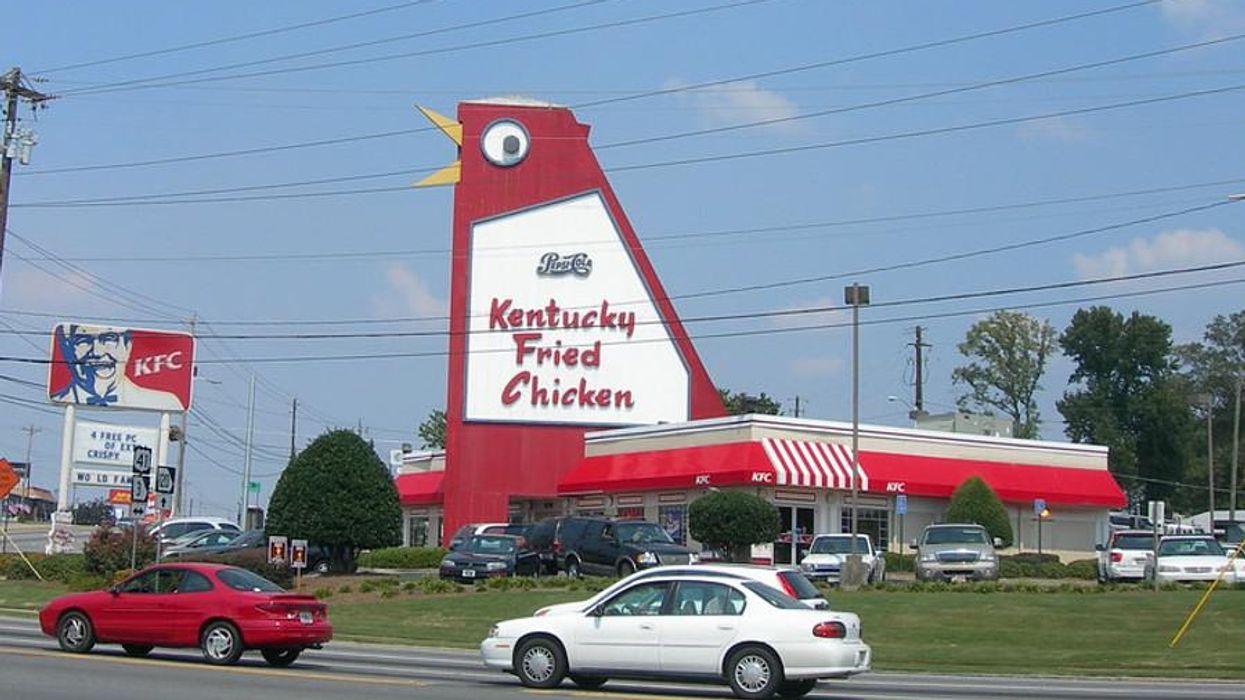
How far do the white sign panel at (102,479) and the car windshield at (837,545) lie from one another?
33.6 meters

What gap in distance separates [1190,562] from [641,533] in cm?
1318

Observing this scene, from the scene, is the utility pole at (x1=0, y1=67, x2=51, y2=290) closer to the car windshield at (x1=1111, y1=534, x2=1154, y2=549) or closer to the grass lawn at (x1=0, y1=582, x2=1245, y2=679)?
the grass lawn at (x1=0, y1=582, x2=1245, y2=679)

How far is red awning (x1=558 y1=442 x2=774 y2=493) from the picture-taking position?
177 feet

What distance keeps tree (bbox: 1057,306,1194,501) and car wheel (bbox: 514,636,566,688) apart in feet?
297

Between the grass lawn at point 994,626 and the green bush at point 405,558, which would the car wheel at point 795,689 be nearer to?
the grass lawn at point 994,626

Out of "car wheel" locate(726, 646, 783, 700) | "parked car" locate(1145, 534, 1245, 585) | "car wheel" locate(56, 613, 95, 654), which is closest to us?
"car wheel" locate(726, 646, 783, 700)

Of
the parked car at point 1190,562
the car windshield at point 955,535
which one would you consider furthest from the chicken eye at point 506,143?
the parked car at point 1190,562

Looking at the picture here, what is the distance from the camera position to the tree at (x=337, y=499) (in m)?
42.4

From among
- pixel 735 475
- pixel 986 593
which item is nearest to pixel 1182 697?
pixel 986 593

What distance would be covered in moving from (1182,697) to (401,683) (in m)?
9.85

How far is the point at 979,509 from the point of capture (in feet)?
177

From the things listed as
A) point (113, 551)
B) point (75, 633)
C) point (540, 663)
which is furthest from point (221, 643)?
point (113, 551)

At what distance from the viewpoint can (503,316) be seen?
212 ft

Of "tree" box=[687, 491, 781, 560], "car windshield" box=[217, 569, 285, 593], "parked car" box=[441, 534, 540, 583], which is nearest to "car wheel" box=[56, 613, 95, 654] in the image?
"car windshield" box=[217, 569, 285, 593]
